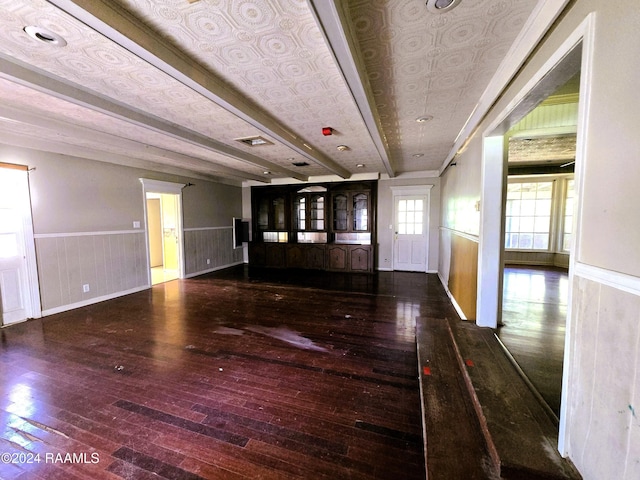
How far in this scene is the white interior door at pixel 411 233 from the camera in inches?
265

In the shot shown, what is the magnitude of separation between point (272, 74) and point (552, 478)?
9.19 ft

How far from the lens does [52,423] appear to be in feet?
6.05

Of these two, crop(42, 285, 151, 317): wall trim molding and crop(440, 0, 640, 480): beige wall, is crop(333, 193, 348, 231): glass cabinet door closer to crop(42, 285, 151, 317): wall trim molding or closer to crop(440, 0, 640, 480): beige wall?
crop(42, 285, 151, 317): wall trim molding

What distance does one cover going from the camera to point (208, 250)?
712 centimetres

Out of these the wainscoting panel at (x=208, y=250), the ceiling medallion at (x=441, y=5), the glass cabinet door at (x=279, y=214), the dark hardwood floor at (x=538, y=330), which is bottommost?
the dark hardwood floor at (x=538, y=330)

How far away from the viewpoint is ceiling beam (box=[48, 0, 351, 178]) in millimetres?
1348

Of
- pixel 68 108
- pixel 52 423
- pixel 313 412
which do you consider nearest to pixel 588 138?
pixel 313 412

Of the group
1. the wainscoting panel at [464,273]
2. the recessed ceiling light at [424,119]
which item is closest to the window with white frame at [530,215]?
the wainscoting panel at [464,273]

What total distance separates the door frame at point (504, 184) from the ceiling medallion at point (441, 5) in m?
0.56

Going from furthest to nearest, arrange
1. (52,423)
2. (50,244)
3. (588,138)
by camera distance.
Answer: (50,244)
(52,423)
(588,138)

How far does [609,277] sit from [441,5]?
1472mm

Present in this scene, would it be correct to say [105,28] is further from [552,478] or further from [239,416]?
[552,478]

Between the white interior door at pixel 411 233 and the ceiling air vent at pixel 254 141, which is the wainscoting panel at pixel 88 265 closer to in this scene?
the ceiling air vent at pixel 254 141

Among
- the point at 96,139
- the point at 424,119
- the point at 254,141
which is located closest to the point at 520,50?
the point at 424,119
